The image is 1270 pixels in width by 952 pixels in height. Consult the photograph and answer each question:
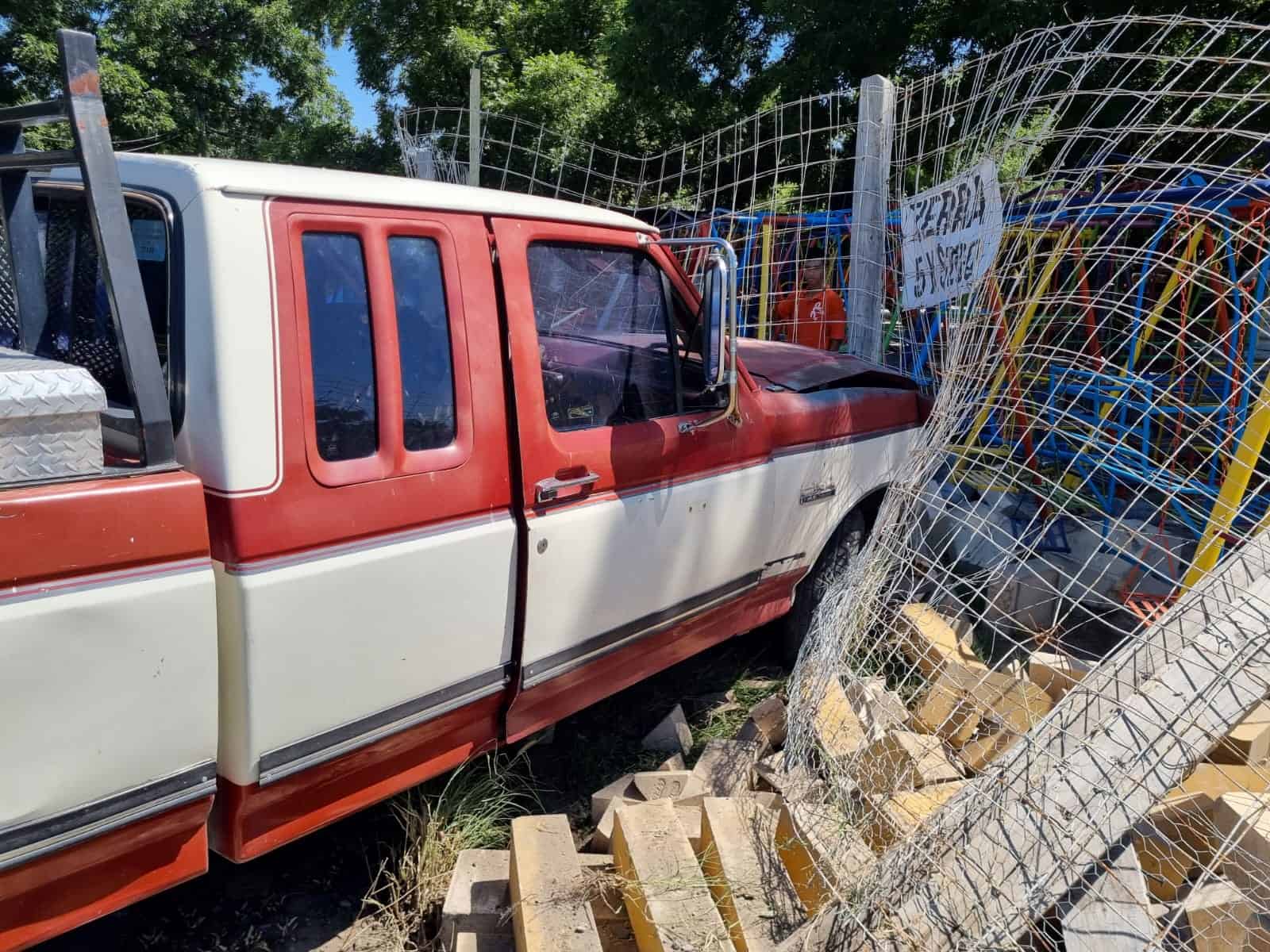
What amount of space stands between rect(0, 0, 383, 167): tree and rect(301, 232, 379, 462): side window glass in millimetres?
16702

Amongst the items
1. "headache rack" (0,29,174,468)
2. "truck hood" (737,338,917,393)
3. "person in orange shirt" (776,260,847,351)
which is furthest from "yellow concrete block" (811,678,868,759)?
"person in orange shirt" (776,260,847,351)

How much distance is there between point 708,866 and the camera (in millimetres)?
2529

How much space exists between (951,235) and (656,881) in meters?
3.20

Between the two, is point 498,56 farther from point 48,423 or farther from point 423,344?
point 48,423

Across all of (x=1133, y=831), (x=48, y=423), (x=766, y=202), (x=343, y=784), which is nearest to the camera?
(x=48, y=423)

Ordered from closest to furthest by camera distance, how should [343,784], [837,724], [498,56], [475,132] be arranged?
[343,784] → [837,724] → [475,132] → [498,56]

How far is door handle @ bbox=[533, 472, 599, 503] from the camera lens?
2553mm

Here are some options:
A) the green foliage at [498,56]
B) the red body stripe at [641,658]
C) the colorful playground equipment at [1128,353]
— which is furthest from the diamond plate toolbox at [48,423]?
the green foliage at [498,56]

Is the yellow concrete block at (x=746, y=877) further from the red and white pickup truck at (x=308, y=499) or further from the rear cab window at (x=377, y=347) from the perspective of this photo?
the rear cab window at (x=377, y=347)

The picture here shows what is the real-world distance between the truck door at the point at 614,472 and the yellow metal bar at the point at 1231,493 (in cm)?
149

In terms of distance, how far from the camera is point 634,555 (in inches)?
114

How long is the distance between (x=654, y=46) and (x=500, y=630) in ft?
38.6

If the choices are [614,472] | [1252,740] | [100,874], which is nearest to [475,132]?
[614,472]

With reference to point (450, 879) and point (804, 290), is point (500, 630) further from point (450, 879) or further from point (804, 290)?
point (804, 290)
